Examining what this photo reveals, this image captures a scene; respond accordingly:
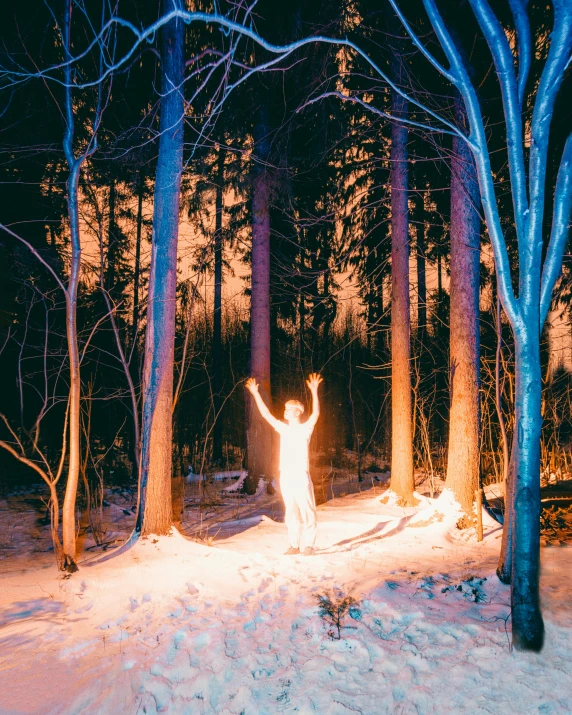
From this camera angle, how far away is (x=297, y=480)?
5836 millimetres

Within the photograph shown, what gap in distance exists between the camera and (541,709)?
283 centimetres

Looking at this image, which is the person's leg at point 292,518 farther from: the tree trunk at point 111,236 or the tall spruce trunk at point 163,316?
the tree trunk at point 111,236

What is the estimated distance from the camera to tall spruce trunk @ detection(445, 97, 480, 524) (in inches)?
286

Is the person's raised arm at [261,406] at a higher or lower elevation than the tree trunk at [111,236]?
lower

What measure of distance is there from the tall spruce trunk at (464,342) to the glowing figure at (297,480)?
2.69m

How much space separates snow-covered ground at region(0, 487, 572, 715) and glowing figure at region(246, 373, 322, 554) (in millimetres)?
327

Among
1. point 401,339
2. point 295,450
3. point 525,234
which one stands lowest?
point 295,450

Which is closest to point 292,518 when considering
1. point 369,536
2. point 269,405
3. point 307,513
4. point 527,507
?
point 307,513

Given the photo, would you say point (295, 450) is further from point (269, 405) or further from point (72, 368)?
point (269, 405)

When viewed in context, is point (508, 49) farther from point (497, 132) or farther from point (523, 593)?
point (497, 132)

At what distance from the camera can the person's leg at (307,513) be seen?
19.2 feet

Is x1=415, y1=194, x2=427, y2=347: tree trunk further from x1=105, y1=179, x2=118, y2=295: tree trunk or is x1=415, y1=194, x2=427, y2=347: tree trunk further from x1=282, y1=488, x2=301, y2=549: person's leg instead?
x1=282, y1=488, x2=301, y2=549: person's leg

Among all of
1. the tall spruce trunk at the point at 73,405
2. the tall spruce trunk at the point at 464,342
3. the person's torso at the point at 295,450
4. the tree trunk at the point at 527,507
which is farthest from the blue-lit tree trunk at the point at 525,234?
the tall spruce trunk at the point at 73,405

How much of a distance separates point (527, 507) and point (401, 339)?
21.2 feet
